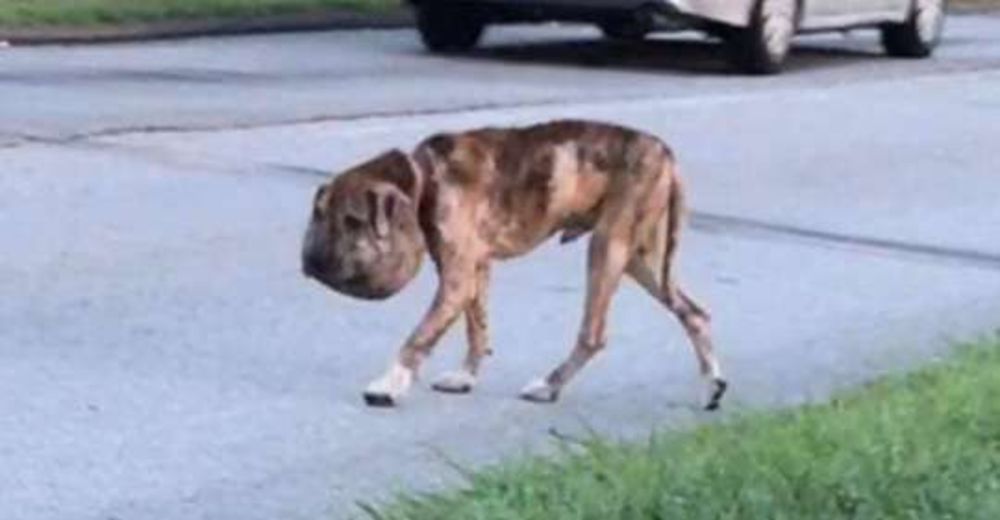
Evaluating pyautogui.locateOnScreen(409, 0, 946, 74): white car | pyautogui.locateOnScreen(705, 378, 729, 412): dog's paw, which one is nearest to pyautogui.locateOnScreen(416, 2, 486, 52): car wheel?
pyautogui.locateOnScreen(409, 0, 946, 74): white car

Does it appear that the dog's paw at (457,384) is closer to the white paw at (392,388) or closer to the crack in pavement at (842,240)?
the white paw at (392,388)

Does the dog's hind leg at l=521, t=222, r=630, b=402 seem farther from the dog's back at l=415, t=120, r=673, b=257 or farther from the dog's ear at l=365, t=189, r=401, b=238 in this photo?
the dog's ear at l=365, t=189, r=401, b=238

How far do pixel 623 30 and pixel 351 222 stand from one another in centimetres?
1310

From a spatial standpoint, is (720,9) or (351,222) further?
(720,9)

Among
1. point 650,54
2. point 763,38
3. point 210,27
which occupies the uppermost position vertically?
point 763,38

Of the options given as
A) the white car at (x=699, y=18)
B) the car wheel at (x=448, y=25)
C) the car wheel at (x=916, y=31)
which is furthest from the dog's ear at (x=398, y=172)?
the car wheel at (x=916, y=31)

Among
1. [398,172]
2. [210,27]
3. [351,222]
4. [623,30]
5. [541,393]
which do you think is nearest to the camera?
[351,222]

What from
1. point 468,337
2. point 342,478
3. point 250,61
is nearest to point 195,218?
point 468,337

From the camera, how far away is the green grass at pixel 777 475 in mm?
5996

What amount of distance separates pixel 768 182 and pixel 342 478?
675 centimetres

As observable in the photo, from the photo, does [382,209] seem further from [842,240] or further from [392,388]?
[842,240]

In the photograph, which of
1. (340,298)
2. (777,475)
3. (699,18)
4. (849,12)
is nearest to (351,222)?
(777,475)

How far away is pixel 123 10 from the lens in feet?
69.8

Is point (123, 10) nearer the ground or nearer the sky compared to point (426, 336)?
nearer the ground
